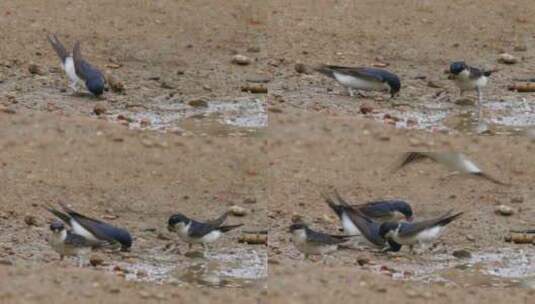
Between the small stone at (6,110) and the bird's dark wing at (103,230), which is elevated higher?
the small stone at (6,110)

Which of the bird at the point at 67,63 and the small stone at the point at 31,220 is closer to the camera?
the small stone at the point at 31,220

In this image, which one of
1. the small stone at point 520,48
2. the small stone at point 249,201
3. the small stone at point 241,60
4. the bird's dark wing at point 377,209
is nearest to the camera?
the bird's dark wing at point 377,209

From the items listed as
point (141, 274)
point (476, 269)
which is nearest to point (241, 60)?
point (141, 274)

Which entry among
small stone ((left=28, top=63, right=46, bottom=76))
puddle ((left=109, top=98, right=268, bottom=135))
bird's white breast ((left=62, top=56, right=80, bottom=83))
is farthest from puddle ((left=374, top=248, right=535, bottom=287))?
small stone ((left=28, top=63, right=46, bottom=76))

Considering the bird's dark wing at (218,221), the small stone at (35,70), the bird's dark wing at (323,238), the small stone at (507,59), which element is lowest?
the bird's dark wing at (218,221)

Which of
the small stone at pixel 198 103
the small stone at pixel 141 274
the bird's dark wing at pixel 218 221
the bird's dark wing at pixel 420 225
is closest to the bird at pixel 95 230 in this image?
the small stone at pixel 141 274

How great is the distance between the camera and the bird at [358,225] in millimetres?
12039

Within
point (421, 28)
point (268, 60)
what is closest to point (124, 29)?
point (268, 60)

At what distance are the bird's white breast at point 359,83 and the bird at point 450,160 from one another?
635 millimetres

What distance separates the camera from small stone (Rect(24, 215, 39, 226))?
12344 mm

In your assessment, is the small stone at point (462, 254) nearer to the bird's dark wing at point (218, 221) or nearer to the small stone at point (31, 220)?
the bird's dark wing at point (218, 221)

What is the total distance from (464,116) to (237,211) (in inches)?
65.5

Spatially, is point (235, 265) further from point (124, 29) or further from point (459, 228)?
point (124, 29)

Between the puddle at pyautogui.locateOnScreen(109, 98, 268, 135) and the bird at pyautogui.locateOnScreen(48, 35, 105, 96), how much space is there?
0.71ft
